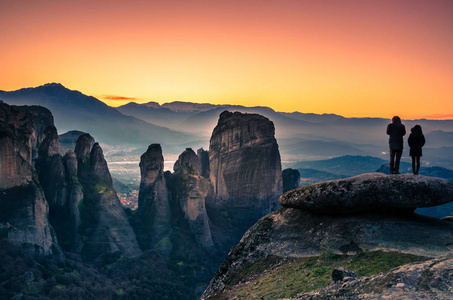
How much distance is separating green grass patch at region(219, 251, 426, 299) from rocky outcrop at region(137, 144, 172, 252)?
254 ft

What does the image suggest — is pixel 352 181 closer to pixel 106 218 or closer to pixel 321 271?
pixel 321 271

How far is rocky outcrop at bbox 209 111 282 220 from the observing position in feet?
412

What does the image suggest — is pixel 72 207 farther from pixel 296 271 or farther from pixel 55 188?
pixel 296 271

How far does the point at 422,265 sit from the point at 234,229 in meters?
109

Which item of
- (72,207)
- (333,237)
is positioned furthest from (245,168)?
(333,237)

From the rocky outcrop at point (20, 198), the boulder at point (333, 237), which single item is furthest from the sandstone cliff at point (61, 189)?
the boulder at point (333, 237)

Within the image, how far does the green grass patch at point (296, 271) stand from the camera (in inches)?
512

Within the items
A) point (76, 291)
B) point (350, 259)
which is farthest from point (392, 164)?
point (76, 291)

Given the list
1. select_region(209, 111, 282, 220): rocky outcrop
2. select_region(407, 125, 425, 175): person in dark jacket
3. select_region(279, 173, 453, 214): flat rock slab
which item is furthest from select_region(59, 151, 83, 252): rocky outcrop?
select_region(407, 125, 425, 175): person in dark jacket

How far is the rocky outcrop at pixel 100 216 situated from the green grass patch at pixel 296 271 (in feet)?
227

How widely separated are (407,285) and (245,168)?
383ft

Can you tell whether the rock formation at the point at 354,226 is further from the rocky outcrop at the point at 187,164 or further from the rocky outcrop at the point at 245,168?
the rocky outcrop at the point at 245,168

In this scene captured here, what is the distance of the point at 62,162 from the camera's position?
284 feet

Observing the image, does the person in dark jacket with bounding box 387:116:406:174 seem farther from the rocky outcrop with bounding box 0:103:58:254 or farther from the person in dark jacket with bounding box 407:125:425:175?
the rocky outcrop with bounding box 0:103:58:254
